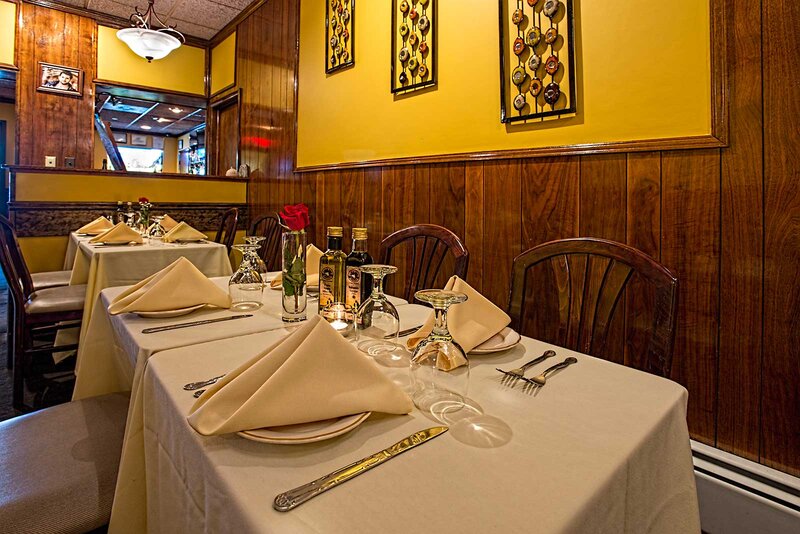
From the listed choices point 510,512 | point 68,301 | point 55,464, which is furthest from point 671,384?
point 68,301

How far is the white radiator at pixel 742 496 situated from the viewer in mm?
1318

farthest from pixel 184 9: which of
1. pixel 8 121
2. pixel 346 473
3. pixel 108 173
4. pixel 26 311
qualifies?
pixel 8 121

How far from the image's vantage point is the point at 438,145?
2.45 m

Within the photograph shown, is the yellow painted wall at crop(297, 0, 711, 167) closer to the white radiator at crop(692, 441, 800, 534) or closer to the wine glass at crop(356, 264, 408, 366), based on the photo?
the white radiator at crop(692, 441, 800, 534)

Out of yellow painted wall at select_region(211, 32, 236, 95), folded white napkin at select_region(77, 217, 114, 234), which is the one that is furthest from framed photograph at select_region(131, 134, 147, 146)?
folded white napkin at select_region(77, 217, 114, 234)

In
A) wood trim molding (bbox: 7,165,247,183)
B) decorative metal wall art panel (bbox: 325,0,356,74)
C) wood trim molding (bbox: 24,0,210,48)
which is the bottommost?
wood trim molding (bbox: 7,165,247,183)

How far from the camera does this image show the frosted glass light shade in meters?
3.80

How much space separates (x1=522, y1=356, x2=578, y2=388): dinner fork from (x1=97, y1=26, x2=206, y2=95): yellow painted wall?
5600mm

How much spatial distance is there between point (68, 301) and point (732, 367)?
2.83 metres

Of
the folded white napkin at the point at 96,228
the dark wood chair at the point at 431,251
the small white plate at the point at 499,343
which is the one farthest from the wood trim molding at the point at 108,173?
the small white plate at the point at 499,343

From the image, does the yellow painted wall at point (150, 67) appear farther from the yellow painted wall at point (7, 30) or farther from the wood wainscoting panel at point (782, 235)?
the wood wainscoting panel at point (782, 235)

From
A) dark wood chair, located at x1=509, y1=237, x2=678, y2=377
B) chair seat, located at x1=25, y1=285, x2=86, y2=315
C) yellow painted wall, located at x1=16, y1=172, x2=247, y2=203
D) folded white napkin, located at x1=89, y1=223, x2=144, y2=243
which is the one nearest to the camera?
dark wood chair, located at x1=509, y1=237, x2=678, y2=377

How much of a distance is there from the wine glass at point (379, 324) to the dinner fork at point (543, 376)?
0.75 feet

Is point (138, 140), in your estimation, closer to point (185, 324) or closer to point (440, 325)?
point (185, 324)
